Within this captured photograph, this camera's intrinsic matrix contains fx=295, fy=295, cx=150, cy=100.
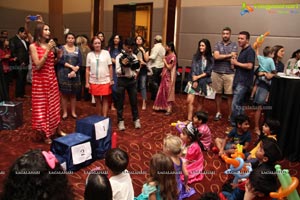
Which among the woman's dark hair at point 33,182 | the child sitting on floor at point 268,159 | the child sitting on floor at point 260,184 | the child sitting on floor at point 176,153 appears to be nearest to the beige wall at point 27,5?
the child sitting on floor at point 176,153

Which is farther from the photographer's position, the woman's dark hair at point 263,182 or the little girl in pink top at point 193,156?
the little girl in pink top at point 193,156

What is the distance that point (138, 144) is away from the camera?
3.64 meters

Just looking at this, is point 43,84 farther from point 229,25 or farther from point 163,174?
point 229,25

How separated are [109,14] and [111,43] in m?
4.09

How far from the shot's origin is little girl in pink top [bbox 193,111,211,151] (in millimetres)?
3469

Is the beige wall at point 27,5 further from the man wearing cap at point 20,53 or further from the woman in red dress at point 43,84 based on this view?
the woman in red dress at point 43,84

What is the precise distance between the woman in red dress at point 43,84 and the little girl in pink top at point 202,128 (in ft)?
5.45

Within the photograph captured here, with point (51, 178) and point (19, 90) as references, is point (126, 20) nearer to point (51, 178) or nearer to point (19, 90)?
point (19, 90)

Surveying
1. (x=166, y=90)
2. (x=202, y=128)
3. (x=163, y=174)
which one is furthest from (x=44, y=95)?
(x=166, y=90)

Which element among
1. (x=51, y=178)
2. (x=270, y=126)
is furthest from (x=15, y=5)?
(x=51, y=178)

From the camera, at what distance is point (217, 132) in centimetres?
425

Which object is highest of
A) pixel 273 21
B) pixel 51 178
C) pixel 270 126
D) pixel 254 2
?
pixel 254 2

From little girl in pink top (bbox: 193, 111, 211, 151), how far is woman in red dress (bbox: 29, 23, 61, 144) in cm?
166

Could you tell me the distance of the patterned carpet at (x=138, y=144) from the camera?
2773 millimetres
